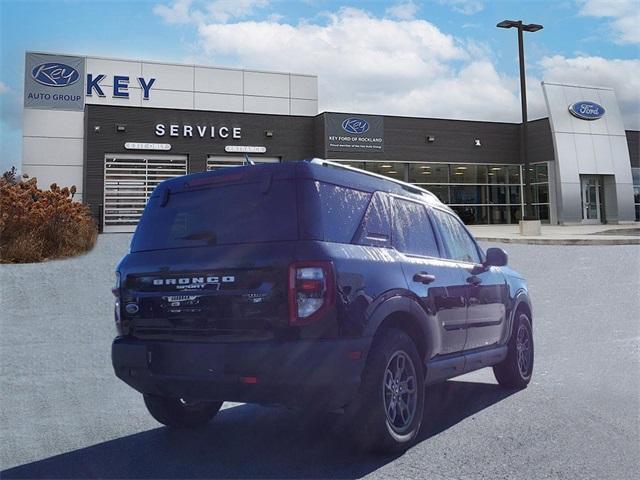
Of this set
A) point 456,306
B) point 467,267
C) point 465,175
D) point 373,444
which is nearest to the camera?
point 373,444

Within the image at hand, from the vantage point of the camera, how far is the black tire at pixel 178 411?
4.95m

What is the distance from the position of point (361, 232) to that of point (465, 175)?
32043 millimetres

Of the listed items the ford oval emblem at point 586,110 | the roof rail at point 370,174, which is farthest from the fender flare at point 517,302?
the ford oval emblem at point 586,110

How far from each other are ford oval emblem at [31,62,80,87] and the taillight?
33.1m

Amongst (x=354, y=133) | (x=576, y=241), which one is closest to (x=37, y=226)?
(x=576, y=241)

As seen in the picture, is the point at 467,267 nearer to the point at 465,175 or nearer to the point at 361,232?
the point at 361,232

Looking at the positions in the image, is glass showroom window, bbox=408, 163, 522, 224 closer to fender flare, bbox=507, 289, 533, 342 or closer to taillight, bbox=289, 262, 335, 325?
fender flare, bbox=507, 289, 533, 342

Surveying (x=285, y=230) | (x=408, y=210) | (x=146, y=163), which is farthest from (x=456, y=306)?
(x=146, y=163)

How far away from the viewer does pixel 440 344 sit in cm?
501

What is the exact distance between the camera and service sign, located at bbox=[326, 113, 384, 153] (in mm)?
31688

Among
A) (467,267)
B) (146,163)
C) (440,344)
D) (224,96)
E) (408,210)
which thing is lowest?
(440,344)

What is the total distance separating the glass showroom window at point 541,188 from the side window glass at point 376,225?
3176 centimetres

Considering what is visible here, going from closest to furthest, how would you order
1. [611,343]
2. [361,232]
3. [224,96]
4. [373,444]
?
[373,444] < [361,232] < [611,343] < [224,96]

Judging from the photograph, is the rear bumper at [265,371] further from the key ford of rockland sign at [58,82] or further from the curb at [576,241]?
the key ford of rockland sign at [58,82]
